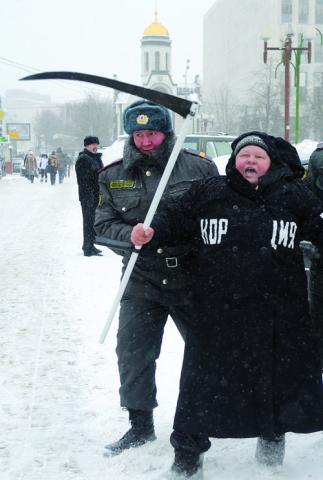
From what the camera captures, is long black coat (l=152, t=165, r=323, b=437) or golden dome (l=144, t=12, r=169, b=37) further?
golden dome (l=144, t=12, r=169, b=37)

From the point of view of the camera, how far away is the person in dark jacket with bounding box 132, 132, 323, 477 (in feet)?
10.3

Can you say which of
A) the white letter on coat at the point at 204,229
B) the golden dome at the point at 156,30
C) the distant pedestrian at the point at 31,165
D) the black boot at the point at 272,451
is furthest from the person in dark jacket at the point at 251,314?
the golden dome at the point at 156,30

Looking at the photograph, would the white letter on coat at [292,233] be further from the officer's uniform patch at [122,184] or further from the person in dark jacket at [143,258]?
the officer's uniform patch at [122,184]

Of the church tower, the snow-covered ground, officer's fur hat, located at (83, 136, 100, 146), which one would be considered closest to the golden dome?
the church tower

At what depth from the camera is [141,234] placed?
129 inches

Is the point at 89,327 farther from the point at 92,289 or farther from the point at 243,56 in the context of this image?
the point at 243,56

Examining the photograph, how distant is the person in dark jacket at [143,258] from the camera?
363 centimetres

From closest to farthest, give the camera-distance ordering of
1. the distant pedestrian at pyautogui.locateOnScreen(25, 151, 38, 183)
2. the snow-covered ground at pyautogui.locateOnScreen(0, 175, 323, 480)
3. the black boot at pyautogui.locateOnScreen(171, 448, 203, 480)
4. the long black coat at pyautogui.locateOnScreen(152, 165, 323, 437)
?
the long black coat at pyautogui.locateOnScreen(152, 165, 323, 437), the black boot at pyautogui.locateOnScreen(171, 448, 203, 480), the snow-covered ground at pyautogui.locateOnScreen(0, 175, 323, 480), the distant pedestrian at pyautogui.locateOnScreen(25, 151, 38, 183)

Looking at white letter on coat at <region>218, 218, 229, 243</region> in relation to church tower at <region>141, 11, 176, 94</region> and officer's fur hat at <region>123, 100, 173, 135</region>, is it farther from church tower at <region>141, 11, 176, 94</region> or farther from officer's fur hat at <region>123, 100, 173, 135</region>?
church tower at <region>141, 11, 176, 94</region>

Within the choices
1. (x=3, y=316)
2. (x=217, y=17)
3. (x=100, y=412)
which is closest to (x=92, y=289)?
(x=3, y=316)

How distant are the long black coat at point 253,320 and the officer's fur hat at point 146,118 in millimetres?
570

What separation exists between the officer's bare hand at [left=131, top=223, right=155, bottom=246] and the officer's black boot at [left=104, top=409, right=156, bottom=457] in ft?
3.22

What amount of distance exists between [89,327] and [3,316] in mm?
975

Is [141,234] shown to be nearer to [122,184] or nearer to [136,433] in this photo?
[122,184]
